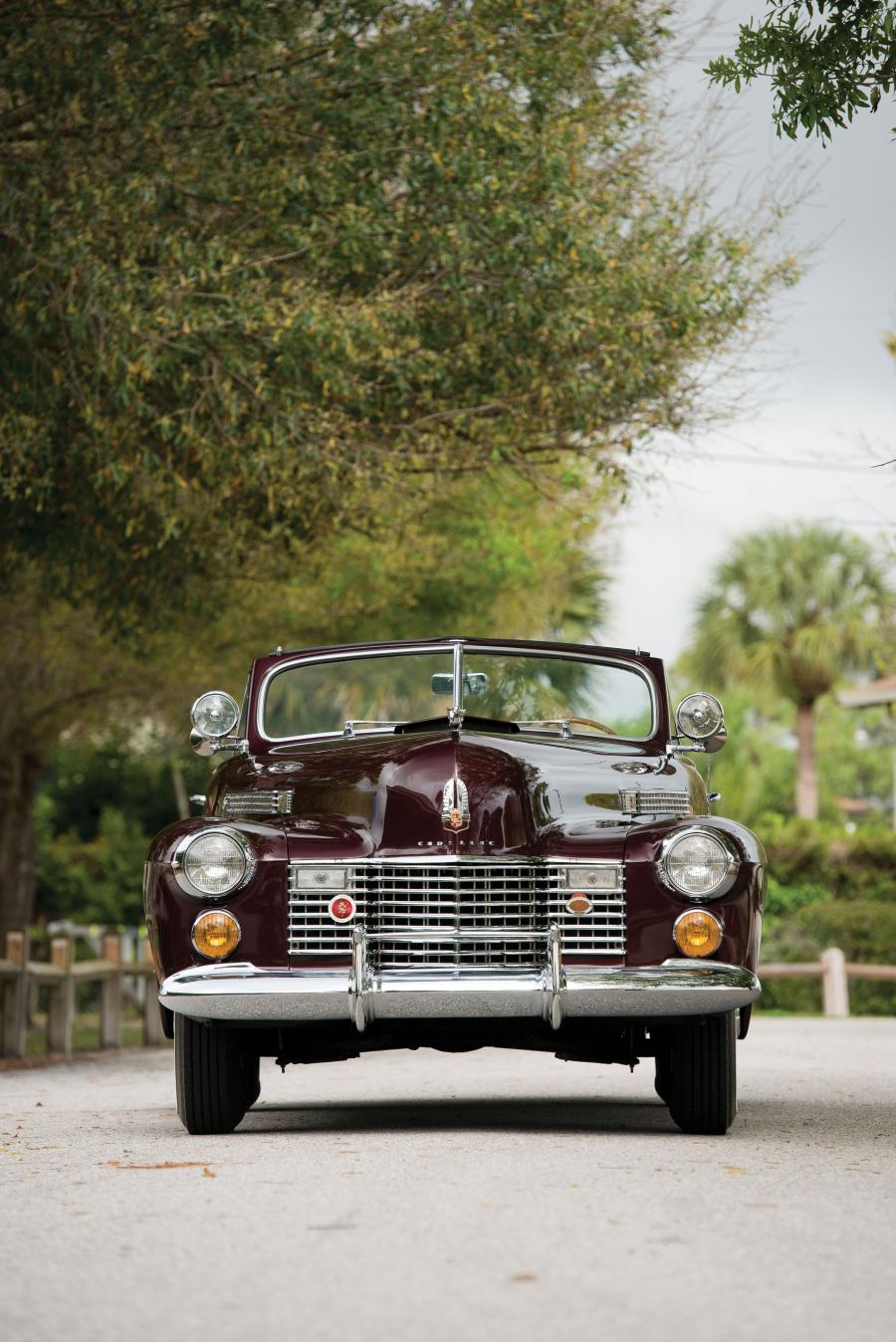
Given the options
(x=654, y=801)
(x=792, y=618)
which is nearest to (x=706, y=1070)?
(x=654, y=801)

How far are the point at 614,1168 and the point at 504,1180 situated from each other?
510 mm

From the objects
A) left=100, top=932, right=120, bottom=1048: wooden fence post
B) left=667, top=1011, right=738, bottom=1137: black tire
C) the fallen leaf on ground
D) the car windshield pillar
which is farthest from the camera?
left=100, top=932, right=120, bottom=1048: wooden fence post

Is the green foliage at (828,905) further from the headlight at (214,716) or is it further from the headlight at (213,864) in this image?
the headlight at (213,864)

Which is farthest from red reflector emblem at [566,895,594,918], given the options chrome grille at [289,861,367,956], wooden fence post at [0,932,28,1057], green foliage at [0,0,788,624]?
wooden fence post at [0,932,28,1057]

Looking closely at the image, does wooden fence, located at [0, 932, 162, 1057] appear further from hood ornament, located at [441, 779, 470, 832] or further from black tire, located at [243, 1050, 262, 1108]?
hood ornament, located at [441, 779, 470, 832]

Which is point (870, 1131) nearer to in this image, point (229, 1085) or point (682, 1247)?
point (229, 1085)

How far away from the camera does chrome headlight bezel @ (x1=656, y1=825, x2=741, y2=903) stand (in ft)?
24.5

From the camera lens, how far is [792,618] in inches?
1758

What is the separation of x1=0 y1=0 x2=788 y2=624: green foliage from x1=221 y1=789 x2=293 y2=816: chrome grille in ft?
13.5

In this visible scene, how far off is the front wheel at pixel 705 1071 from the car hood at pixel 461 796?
0.85 metres

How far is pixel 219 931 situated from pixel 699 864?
1.85 m

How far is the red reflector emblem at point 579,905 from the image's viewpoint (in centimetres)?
751

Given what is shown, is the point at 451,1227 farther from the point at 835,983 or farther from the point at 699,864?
the point at 835,983

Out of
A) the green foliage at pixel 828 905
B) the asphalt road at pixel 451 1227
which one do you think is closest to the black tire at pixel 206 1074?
the asphalt road at pixel 451 1227
